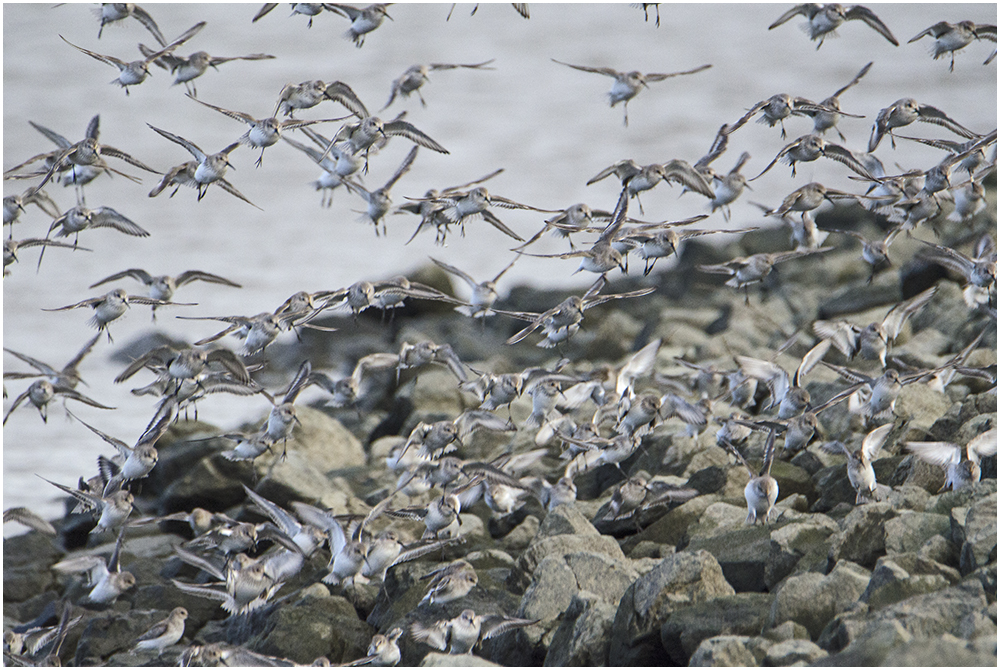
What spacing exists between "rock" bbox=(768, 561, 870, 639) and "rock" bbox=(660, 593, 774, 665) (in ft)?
0.67

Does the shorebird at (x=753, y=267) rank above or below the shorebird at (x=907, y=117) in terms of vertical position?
below

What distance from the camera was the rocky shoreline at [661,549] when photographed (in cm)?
679

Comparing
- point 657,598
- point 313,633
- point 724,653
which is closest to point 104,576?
point 313,633

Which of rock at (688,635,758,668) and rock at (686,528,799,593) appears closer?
rock at (688,635,758,668)

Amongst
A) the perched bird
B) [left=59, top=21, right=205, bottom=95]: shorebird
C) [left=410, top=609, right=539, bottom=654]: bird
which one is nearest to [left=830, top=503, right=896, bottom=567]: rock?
the perched bird

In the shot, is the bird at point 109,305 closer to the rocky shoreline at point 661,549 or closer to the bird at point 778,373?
the rocky shoreline at point 661,549

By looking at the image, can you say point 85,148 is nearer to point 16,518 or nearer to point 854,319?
point 16,518

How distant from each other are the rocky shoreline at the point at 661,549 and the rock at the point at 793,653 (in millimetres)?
17

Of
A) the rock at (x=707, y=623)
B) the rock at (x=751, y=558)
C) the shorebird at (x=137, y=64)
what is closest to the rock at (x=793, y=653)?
the rock at (x=707, y=623)

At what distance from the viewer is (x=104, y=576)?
10672 mm

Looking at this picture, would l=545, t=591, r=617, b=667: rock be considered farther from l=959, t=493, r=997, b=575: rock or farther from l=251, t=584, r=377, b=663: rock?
l=959, t=493, r=997, b=575: rock

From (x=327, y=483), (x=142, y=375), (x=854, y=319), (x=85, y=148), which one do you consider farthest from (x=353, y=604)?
(x=142, y=375)

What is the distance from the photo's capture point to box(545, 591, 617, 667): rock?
7645 mm

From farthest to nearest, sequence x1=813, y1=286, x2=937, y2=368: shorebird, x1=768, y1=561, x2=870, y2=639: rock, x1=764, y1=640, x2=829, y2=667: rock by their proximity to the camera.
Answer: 1. x1=813, y1=286, x2=937, y2=368: shorebird
2. x1=768, y1=561, x2=870, y2=639: rock
3. x1=764, y1=640, x2=829, y2=667: rock
